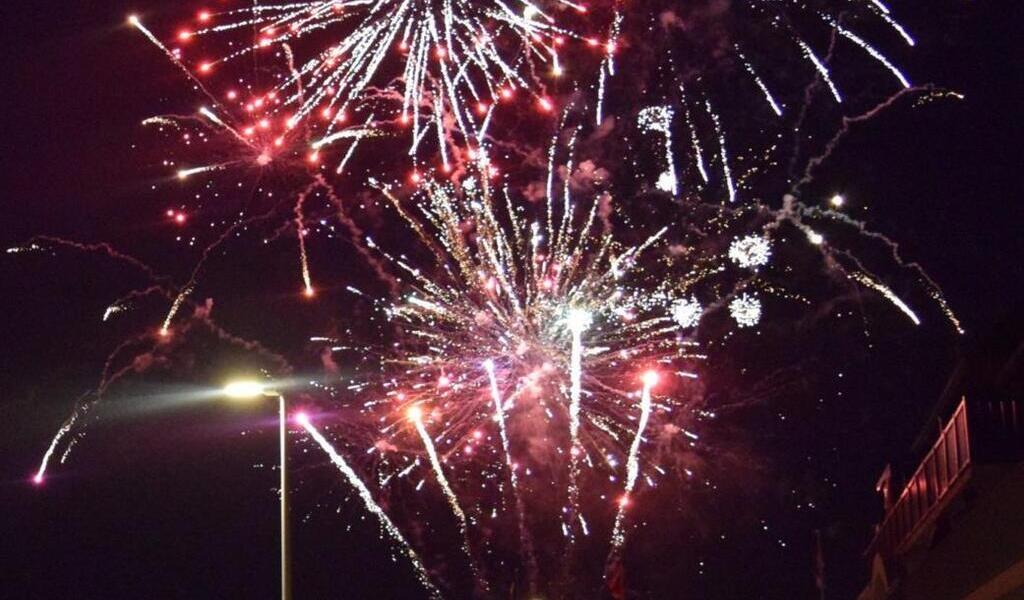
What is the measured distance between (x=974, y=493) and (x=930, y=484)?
2466mm

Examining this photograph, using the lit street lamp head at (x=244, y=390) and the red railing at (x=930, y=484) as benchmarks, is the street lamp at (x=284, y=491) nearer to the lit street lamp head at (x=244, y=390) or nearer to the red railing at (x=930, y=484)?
the lit street lamp head at (x=244, y=390)

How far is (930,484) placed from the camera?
20.9 m

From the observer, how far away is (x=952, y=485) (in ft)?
60.0

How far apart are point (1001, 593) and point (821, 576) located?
2108 centimetres

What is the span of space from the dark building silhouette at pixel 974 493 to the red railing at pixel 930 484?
2cm

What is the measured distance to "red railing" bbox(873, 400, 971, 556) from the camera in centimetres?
1739

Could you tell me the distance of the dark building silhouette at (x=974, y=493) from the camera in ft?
46.1

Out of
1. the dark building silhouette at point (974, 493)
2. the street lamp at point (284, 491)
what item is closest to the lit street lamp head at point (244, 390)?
the street lamp at point (284, 491)

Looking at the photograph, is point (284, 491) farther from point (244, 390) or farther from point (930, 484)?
point (930, 484)

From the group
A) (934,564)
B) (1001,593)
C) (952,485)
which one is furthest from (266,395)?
(934,564)

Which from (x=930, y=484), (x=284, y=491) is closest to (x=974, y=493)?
(x=930, y=484)

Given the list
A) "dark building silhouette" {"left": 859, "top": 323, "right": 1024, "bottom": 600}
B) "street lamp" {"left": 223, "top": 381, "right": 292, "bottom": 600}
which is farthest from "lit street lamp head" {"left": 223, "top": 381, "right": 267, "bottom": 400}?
"dark building silhouette" {"left": 859, "top": 323, "right": 1024, "bottom": 600}

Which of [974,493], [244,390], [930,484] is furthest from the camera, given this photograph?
[930,484]

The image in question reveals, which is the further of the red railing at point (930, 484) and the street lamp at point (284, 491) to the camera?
the red railing at point (930, 484)
